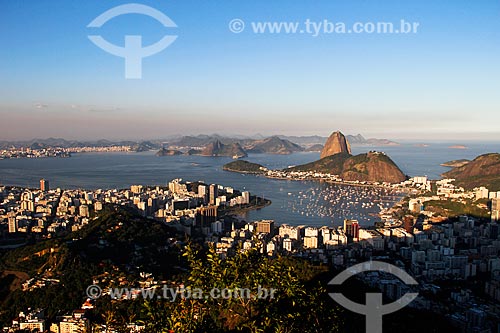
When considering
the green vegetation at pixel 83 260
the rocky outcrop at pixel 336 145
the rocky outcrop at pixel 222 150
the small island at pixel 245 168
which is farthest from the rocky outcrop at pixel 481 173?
the rocky outcrop at pixel 222 150

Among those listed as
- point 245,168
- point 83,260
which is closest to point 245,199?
point 83,260

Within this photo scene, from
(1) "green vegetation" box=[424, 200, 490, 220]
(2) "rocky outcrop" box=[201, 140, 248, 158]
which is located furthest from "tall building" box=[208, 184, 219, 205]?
(2) "rocky outcrop" box=[201, 140, 248, 158]

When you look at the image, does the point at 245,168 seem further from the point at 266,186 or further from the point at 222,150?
the point at 222,150

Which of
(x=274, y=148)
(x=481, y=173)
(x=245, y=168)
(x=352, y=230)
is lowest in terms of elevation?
(x=352, y=230)

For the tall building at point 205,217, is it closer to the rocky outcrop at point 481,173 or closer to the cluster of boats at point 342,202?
the cluster of boats at point 342,202

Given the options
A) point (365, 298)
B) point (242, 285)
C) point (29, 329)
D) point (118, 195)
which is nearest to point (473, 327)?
point (365, 298)

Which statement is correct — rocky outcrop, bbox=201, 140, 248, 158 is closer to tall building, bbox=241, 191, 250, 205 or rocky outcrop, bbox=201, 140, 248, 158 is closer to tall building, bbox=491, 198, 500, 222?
tall building, bbox=241, 191, 250, 205

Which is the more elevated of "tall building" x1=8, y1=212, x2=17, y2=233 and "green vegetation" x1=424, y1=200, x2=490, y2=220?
"green vegetation" x1=424, y1=200, x2=490, y2=220

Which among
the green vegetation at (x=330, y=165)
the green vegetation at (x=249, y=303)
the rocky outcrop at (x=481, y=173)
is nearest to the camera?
the green vegetation at (x=249, y=303)
